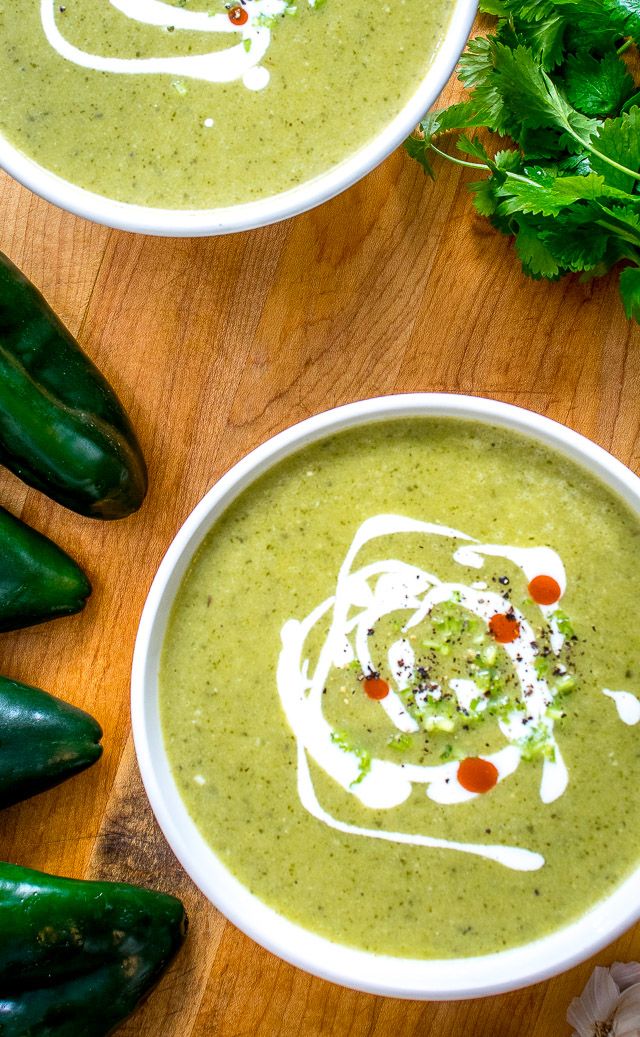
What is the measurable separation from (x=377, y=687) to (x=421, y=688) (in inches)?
3.0

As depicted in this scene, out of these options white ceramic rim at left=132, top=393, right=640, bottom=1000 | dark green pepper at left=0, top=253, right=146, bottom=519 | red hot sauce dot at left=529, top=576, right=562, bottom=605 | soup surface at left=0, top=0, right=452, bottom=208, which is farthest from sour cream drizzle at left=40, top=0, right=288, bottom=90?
red hot sauce dot at left=529, top=576, right=562, bottom=605

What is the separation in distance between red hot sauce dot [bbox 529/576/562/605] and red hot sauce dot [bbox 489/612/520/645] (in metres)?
0.06

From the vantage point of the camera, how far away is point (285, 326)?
192cm

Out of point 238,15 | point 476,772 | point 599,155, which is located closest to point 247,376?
point 238,15

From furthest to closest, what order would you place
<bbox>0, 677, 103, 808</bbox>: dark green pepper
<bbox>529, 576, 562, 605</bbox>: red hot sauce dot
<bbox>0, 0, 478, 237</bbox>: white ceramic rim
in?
<bbox>0, 677, 103, 808</bbox>: dark green pepper, <bbox>529, 576, 562, 605</bbox>: red hot sauce dot, <bbox>0, 0, 478, 237</bbox>: white ceramic rim

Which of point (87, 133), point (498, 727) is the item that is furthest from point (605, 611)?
point (87, 133)

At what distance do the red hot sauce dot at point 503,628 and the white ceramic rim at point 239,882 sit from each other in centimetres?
30

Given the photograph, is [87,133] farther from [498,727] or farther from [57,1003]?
[57,1003]

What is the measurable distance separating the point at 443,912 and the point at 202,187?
1335mm

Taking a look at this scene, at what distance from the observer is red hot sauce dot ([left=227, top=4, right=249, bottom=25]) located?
5.32ft

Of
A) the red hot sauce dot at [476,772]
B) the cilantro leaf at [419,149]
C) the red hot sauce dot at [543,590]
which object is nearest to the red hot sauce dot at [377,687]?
the red hot sauce dot at [476,772]

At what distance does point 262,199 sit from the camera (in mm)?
1666

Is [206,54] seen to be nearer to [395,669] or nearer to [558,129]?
[558,129]

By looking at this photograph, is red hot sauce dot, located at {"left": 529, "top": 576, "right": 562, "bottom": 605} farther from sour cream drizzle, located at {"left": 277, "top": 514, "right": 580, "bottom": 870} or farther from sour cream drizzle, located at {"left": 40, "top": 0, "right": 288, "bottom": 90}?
sour cream drizzle, located at {"left": 40, "top": 0, "right": 288, "bottom": 90}
